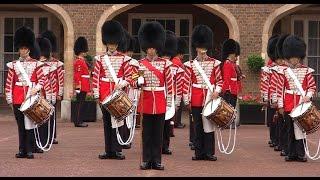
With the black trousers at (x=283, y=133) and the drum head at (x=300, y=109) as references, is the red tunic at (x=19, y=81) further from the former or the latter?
the black trousers at (x=283, y=133)

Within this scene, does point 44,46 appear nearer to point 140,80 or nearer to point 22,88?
point 22,88

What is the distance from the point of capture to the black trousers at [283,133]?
10.5 m

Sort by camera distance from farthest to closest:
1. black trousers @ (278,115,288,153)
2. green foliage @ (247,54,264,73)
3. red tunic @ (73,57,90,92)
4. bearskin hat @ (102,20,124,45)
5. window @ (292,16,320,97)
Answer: window @ (292,16,320,97) → green foliage @ (247,54,264,73) → red tunic @ (73,57,90,92) → black trousers @ (278,115,288,153) → bearskin hat @ (102,20,124,45)

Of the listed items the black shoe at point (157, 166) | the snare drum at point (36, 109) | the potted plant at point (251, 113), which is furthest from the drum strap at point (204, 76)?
the potted plant at point (251, 113)

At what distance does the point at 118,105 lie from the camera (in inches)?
367

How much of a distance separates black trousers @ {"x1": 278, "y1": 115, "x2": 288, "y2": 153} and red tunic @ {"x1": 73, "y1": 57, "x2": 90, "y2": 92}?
214 inches

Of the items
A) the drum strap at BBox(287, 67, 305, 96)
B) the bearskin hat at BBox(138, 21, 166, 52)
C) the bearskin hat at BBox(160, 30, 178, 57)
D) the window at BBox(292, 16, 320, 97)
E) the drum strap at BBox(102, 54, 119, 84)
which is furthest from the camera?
the window at BBox(292, 16, 320, 97)

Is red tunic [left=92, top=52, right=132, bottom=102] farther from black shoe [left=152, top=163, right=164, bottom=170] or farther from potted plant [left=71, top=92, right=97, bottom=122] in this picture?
potted plant [left=71, top=92, right=97, bottom=122]

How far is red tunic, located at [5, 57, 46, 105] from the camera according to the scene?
32.8ft

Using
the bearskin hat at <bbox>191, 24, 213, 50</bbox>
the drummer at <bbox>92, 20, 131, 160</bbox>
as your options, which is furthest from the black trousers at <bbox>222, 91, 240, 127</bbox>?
the drummer at <bbox>92, 20, 131, 160</bbox>

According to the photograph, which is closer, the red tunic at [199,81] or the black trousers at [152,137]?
the black trousers at [152,137]

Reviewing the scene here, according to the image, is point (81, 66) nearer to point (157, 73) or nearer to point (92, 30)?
point (92, 30)

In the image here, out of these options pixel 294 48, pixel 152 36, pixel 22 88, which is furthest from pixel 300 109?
pixel 22 88

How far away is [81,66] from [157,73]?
642 centimetres
